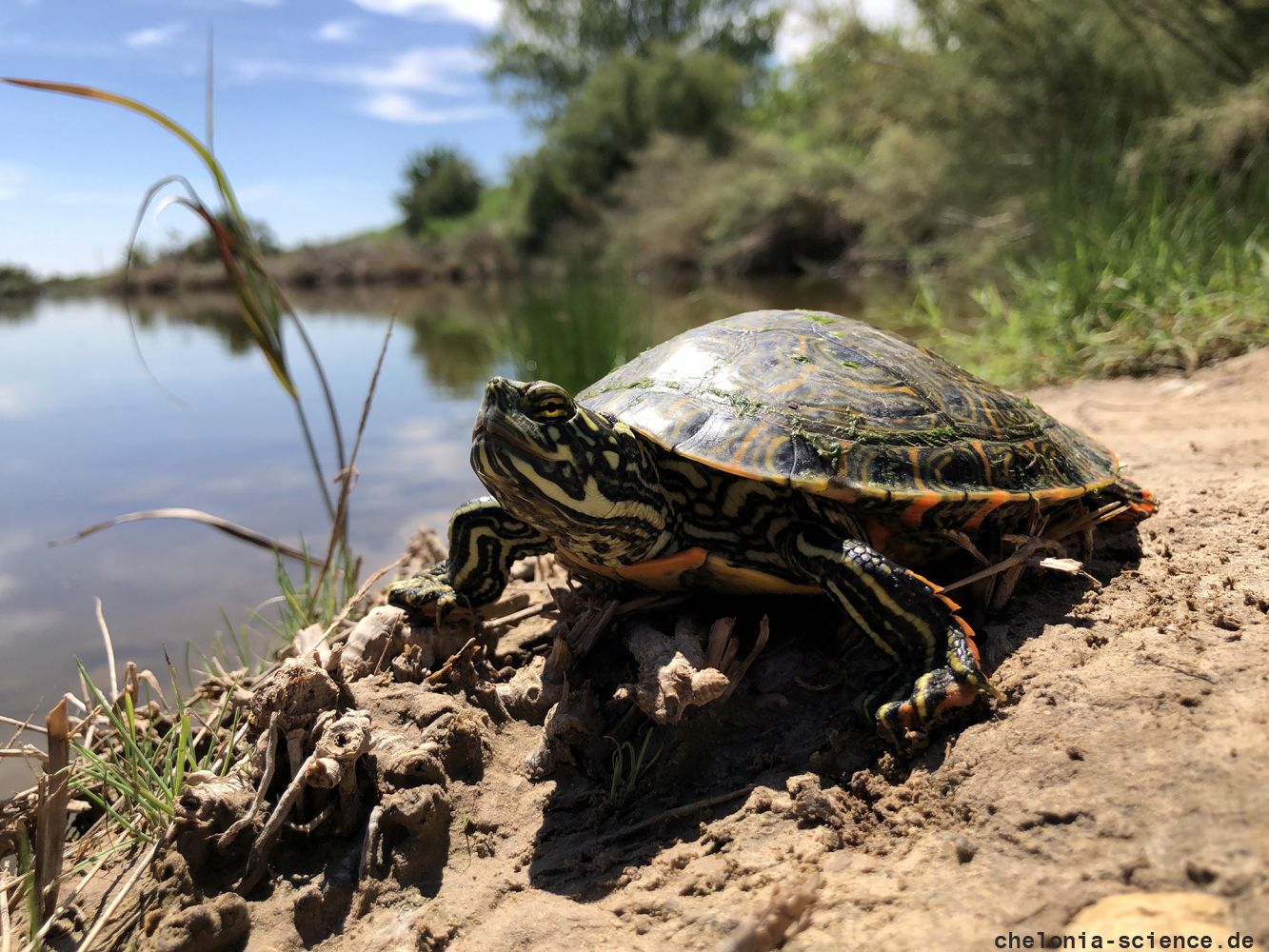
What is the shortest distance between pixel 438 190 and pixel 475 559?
52439 millimetres

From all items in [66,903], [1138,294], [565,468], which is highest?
[1138,294]

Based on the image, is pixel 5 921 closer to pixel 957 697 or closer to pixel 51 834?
pixel 51 834

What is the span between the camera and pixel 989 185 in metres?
10.0

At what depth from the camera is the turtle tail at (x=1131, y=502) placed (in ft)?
8.52

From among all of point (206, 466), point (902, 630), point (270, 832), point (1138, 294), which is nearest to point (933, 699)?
point (902, 630)

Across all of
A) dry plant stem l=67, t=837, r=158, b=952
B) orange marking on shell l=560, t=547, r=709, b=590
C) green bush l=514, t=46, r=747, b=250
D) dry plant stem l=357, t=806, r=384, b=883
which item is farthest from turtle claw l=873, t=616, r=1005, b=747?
green bush l=514, t=46, r=747, b=250

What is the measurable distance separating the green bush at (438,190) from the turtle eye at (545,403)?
51.9 m

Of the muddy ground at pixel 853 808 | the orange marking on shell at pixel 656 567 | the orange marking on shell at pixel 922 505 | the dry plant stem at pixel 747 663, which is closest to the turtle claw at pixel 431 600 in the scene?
the muddy ground at pixel 853 808

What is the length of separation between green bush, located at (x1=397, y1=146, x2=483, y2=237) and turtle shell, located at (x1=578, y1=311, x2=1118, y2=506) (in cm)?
5143

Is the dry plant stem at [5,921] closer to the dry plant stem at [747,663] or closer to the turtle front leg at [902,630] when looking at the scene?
the dry plant stem at [747,663]

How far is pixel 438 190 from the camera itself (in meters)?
50.3

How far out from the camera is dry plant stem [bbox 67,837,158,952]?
170 cm

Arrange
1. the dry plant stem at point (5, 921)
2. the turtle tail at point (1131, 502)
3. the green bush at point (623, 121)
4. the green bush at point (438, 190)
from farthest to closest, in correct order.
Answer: the green bush at point (438, 190) → the green bush at point (623, 121) → the turtle tail at point (1131, 502) → the dry plant stem at point (5, 921)

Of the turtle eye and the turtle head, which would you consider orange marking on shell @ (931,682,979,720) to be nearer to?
the turtle head
